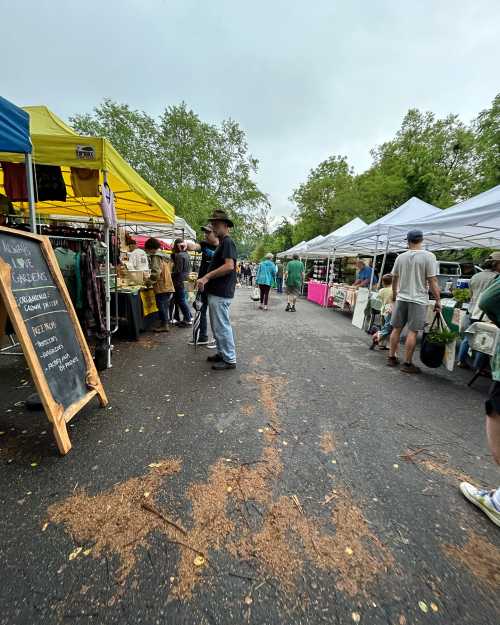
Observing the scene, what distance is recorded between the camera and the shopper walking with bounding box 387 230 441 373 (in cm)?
393

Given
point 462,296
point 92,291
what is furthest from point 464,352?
point 92,291

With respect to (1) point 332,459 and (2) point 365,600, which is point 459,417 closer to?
(1) point 332,459

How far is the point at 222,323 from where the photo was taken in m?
3.77

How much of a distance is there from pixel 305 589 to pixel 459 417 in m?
2.68

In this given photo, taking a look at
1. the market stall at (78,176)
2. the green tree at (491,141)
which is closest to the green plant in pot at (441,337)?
the market stall at (78,176)

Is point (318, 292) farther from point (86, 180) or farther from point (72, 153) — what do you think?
point (72, 153)

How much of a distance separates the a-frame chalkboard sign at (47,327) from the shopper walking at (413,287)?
13.7ft

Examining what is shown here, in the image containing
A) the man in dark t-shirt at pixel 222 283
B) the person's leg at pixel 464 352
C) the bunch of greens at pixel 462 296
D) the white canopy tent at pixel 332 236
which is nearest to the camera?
the man in dark t-shirt at pixel 222 283

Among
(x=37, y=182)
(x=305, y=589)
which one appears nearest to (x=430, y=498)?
(x=305, y=589)

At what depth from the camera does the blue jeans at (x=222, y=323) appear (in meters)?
3.72

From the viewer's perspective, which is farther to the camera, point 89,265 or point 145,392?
point 89,265

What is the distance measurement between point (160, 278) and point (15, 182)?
8.32 feet

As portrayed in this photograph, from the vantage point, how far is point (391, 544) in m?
1.52

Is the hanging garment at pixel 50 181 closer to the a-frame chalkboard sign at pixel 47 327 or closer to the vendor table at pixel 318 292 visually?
the a-frame chalkboard sign at pixel 47 327
